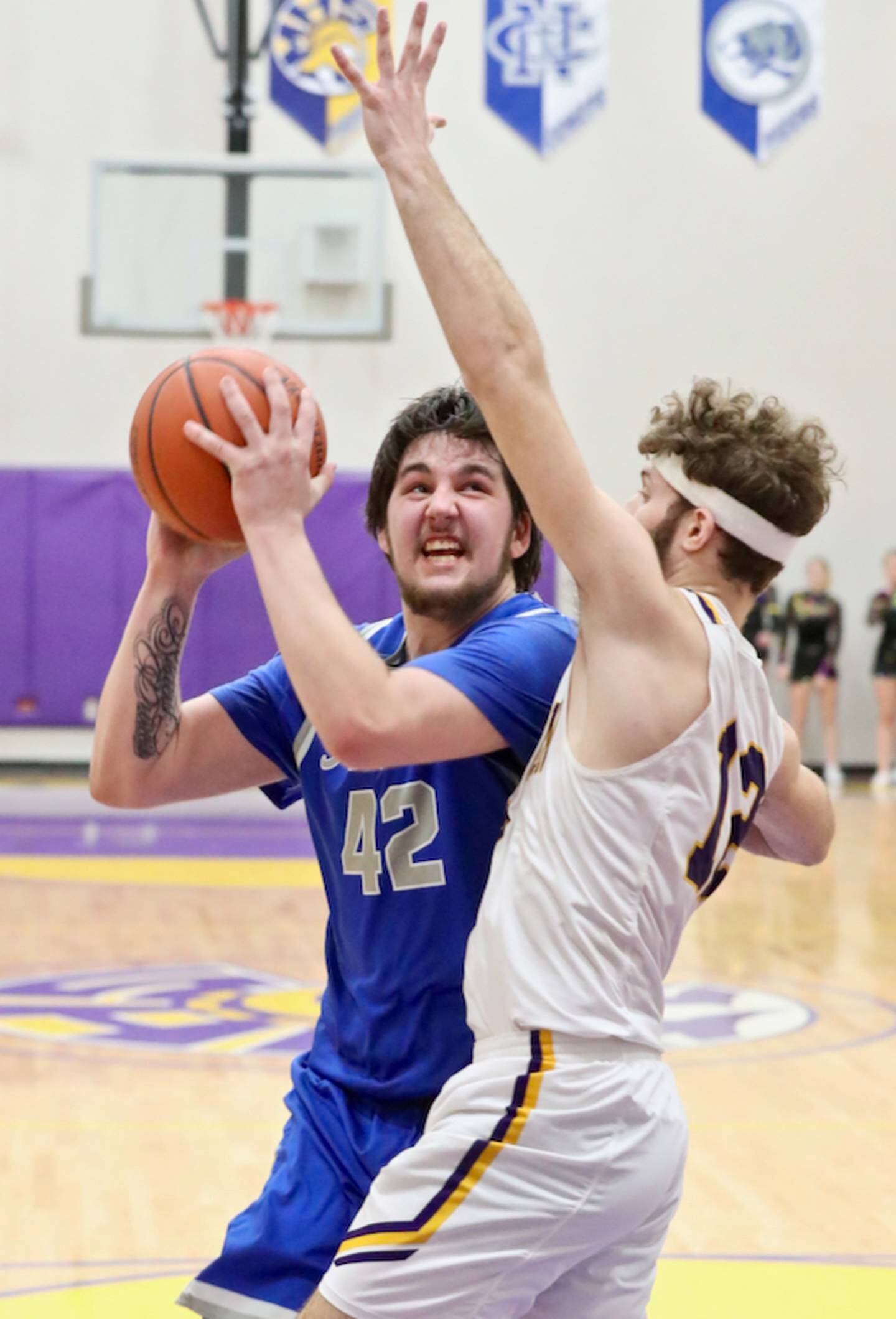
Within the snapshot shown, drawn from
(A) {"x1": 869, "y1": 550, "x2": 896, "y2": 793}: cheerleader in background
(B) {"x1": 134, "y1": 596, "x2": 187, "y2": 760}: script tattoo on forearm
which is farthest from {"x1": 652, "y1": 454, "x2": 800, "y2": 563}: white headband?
(A) {"x1": 869, "y1": 550, "x2": 896, "y2": 793}: cheerleader in background

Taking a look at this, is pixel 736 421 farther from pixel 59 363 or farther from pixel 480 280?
pixel 59 363

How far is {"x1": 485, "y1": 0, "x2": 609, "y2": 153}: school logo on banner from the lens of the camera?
16.8m

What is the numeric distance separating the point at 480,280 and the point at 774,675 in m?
15.5

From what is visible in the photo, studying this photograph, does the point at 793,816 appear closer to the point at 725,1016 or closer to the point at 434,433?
the point at 434,433

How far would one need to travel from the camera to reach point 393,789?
2723 millimetres

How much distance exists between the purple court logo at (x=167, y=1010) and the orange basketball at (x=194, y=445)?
4161 millimetres

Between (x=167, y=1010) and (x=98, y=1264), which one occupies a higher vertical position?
(x=98, y=1264)

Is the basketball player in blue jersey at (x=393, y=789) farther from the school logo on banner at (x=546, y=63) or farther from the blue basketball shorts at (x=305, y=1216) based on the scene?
the school logo on banner at (x=546, y=63)

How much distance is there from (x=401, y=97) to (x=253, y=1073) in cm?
451

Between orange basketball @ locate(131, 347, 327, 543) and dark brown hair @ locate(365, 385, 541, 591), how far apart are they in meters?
0.19

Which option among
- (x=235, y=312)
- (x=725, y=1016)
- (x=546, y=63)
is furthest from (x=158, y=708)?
(x=546, y=63)

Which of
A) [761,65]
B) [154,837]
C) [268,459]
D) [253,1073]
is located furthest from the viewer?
[761,65]

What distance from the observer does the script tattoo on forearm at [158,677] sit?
114 inches

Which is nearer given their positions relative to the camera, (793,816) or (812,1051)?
(793,816)
